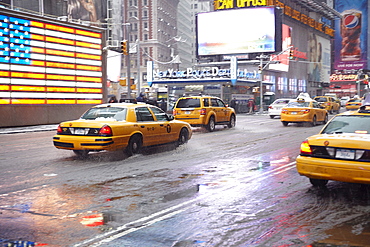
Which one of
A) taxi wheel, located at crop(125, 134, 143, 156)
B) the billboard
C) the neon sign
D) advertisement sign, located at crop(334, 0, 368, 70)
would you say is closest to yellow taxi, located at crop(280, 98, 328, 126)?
taxi wheel, located at crop(125, 134, 143, 156)

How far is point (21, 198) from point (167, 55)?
458 ft

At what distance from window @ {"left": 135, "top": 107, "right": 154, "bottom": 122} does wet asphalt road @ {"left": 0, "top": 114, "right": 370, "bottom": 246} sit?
143 cm

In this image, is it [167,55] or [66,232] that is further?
[167,55]

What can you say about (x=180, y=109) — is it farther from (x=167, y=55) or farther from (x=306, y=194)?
A: (x=167, y=55)

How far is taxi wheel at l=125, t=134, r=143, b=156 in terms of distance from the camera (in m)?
12.6

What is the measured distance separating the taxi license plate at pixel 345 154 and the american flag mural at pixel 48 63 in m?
23.9

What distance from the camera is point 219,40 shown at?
7906 cm

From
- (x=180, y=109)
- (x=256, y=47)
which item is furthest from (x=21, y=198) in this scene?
(x=256, y=47)

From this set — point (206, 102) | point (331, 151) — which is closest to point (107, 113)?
point (331, 151)

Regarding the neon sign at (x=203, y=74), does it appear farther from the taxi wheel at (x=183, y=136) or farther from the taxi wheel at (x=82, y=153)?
the taxi wheel at (x=82, y=153)

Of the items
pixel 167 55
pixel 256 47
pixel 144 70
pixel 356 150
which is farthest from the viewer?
pixel 167 55

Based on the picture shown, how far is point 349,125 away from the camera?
27.2 ft

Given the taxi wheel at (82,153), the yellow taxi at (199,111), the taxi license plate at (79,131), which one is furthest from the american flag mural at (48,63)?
the taxi license plate at (79,131)

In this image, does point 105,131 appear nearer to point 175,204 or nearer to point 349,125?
point 175,204
